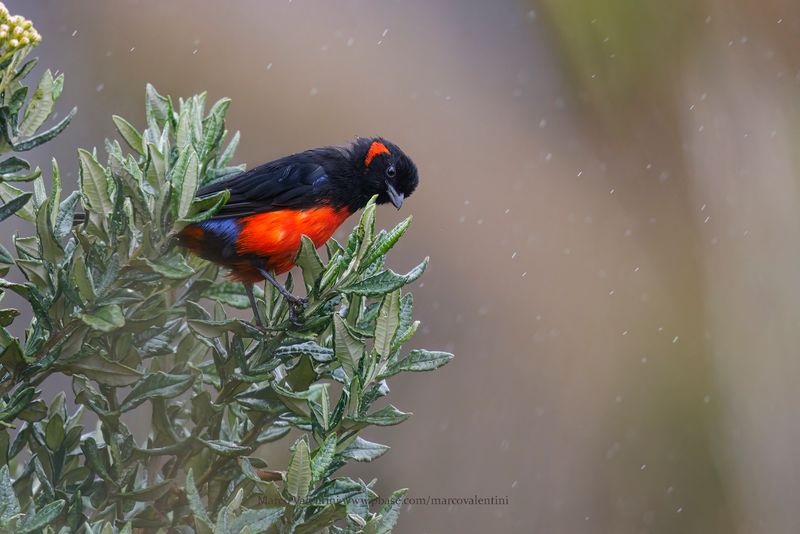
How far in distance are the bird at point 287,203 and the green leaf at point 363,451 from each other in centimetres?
28

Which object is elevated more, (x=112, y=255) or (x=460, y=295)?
(x=460, y=295)

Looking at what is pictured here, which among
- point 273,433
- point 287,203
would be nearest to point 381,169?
point 287,203

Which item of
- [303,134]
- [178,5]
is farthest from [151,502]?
[178,5]

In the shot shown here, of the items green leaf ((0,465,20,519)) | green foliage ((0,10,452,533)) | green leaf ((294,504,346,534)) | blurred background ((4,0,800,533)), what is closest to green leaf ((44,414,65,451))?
green foliage ((0,10,452,533))

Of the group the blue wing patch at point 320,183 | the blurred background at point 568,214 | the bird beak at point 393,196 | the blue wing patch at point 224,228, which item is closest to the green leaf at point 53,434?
the blue wing patch at point 224,228

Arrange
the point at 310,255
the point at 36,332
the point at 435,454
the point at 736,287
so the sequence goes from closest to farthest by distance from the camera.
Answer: the point at 36,332
the point at 310,255
the point at 435,454
the point at 736,287

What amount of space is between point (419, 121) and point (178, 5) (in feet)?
4.74

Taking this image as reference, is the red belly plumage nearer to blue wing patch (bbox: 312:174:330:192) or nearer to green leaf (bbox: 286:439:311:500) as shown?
blue wing patch (bbox: 312:174:330:192)

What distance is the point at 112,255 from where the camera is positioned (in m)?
1.54

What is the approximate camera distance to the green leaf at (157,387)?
164 cm

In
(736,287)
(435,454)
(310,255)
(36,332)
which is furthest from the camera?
(736,287)

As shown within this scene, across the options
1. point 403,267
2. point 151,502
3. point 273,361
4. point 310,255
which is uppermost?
point 403,267

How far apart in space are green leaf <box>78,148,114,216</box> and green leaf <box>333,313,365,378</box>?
0.46 m

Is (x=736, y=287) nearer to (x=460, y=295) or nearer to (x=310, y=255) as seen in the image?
(x=460, y=295)
